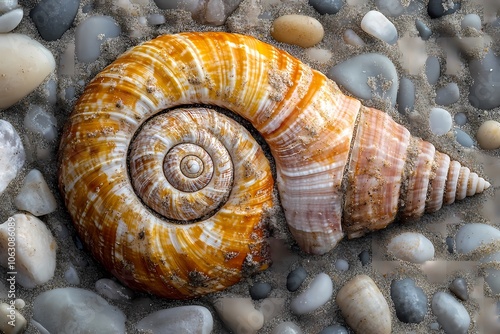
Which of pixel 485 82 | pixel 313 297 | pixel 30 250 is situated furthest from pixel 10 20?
pixel 485 82

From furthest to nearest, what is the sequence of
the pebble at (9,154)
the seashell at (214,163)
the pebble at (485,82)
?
1. the pebble at (485,82)
2. the pebble at (9,154)
3. the seashell at (214,163)

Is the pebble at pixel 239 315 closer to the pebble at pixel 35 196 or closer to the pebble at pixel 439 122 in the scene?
the pebble at pixel 35 196

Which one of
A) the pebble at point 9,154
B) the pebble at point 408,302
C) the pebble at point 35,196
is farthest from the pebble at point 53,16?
the pebble at point 408,302

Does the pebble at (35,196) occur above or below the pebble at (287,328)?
above

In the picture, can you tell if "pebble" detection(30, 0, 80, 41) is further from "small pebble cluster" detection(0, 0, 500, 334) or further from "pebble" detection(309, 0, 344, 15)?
"pebble" detection(309, 0, 344, 15)

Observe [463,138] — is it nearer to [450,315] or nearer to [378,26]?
[378,26]

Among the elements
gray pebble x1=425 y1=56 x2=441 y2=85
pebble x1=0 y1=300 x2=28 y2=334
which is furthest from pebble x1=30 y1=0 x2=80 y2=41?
gray pebble x1=425 y1=56 x2=441 y2=85

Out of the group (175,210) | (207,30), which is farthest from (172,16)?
(175,210)

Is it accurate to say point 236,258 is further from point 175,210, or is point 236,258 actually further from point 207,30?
point 207,30
